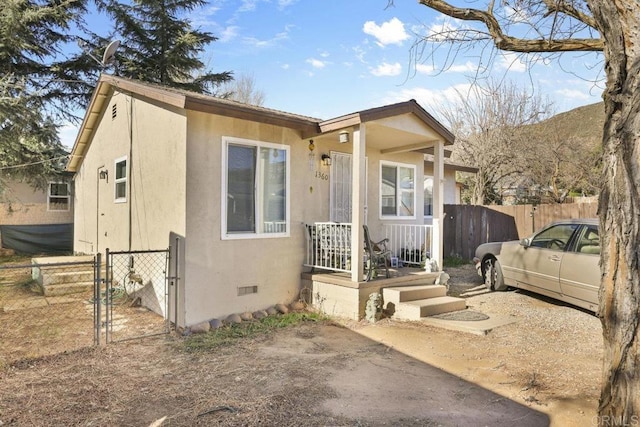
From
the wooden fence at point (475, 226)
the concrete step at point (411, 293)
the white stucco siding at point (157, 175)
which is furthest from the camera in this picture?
the wooden fence at point (475, 226)

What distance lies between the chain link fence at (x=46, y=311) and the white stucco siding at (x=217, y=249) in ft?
4.49

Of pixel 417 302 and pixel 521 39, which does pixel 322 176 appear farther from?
pixel 521 39

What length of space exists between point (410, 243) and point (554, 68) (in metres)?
5.34

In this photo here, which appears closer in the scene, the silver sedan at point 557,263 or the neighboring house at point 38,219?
the silver sedan at point 557,263

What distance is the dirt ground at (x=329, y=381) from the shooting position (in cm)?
Result: 327

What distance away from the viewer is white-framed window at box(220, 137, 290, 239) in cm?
623

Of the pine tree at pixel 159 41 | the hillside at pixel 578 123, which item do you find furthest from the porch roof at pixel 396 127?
the pine tree at pixel 159 41

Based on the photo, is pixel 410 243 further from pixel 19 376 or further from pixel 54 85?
pixel 54 85

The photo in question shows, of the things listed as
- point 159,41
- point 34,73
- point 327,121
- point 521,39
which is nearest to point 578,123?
point 327,121

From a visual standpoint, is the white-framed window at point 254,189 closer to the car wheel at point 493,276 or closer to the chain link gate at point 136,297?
the chain link gate at point 136,297

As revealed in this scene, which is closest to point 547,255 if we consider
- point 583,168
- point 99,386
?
point 99,386

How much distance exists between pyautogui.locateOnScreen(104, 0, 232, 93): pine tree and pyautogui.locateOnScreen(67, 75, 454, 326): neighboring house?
9466 millimetres

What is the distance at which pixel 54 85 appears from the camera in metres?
15.7

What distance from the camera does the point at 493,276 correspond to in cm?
831
